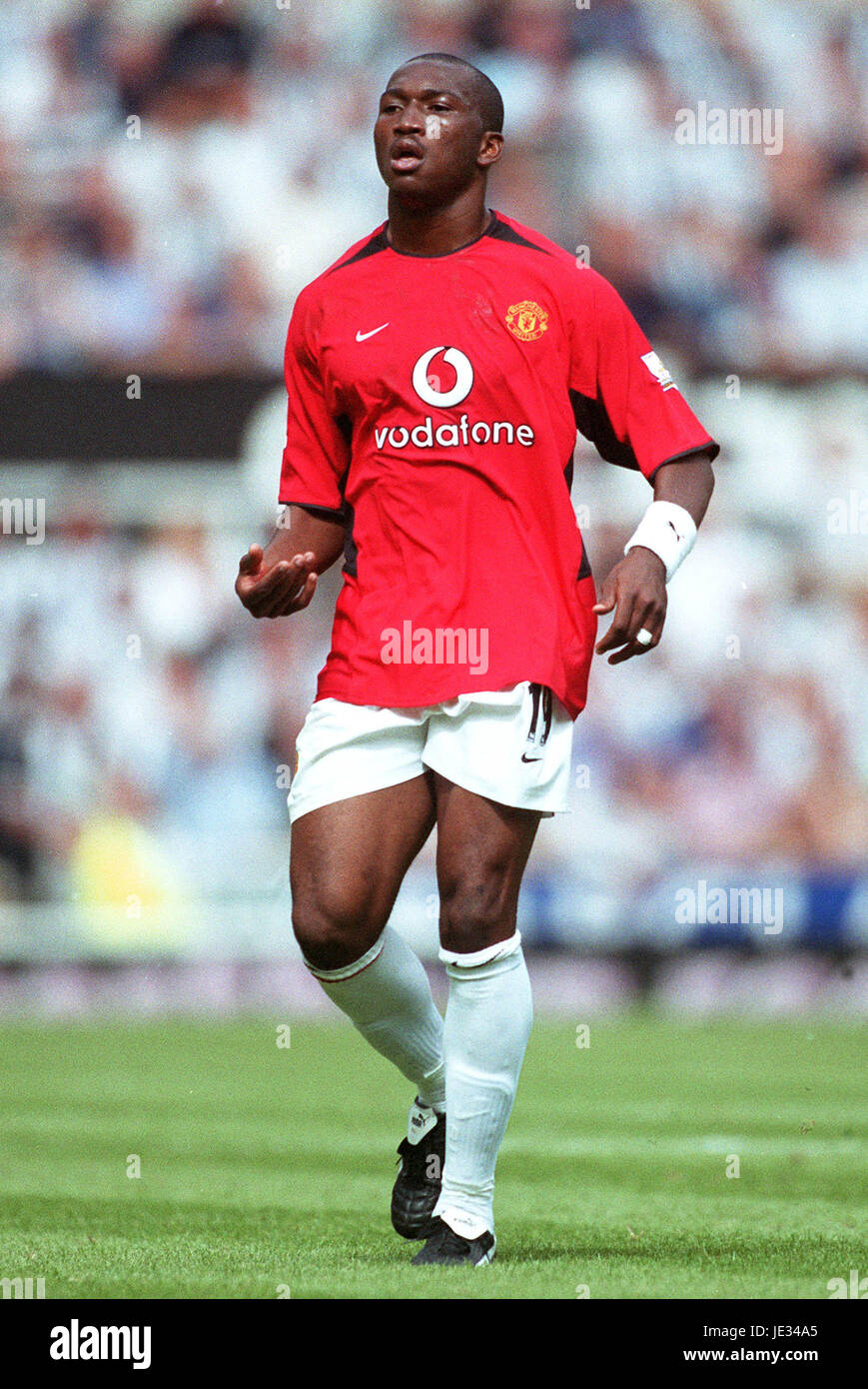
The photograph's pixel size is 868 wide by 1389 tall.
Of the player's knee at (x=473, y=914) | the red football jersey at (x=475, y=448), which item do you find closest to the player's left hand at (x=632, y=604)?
the red football jersey at (x=475, y=448)

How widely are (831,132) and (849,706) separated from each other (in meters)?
3.89

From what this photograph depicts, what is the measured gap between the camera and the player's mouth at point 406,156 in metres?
4.26

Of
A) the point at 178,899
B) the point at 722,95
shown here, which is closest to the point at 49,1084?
→ the point at 178,899

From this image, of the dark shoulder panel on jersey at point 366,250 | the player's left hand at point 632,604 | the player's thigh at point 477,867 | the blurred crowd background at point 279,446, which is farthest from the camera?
the blurred crowd background at point 279,446

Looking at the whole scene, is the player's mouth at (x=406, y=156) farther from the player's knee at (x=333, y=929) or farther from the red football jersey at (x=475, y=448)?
the player's knee at (x=333, y=929)

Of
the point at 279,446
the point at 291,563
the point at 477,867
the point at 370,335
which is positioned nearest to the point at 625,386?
the point at 370,335

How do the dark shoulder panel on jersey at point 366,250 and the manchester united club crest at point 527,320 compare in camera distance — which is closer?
the manchester united club crest at point 527,320

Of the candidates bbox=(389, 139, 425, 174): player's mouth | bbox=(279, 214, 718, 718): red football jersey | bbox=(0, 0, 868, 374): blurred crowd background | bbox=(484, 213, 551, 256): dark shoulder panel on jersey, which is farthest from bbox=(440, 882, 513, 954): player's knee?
bbox=(0, 0, 868, 374): blurred crowd background

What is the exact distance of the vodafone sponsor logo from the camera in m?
4.20

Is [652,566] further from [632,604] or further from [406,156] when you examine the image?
[406,156]

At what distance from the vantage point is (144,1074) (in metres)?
8.81

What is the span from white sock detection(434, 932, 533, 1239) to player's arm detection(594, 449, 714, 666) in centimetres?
64

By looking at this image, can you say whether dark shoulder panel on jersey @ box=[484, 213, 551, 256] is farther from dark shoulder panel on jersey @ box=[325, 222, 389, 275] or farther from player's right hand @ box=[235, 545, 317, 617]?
player's right hand @ box=[235, 545, 317, 617]

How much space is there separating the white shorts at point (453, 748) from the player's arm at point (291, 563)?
23 centimetres
